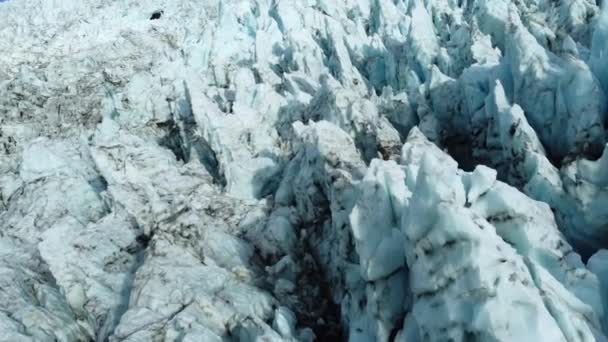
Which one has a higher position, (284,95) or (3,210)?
(284,95)

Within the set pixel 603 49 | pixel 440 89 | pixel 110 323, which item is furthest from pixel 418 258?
pixel 440 89

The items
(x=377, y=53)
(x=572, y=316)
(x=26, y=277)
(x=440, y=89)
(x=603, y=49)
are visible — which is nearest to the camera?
(x=572, y=316)

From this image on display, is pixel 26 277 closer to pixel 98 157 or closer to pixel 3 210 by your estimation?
pixel 98 157

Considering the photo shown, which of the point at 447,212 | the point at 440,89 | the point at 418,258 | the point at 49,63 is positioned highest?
the point at 447,212

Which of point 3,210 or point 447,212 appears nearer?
point 447,212

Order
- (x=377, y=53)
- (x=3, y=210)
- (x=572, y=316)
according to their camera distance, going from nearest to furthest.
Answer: (x=572, y=316) < (x=3, y=210) < (x=377, y=53)

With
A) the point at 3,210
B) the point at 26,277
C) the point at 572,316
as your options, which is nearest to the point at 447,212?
the point at 572,316

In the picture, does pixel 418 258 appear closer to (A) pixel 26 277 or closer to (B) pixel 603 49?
(B) pixel 603 49
